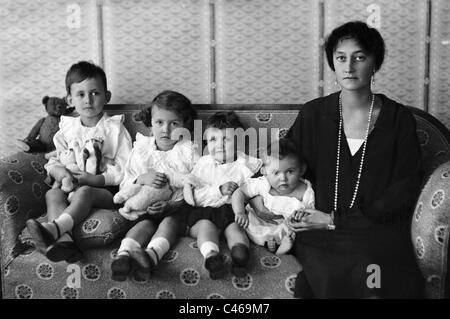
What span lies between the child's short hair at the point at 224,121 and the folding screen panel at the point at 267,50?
496mm

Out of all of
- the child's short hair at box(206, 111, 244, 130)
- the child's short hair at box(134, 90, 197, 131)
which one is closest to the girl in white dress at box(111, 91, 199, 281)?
the child's short hair at box(134, 90, 197, 131)

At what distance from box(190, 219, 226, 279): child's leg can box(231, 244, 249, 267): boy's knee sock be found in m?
0.05

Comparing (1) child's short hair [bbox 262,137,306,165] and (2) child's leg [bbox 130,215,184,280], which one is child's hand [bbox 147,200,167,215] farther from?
(1) child's short hair [bbox 262,137,306,165]

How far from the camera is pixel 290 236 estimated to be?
1.99 m

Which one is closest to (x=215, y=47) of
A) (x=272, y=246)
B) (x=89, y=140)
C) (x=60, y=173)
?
(x=89, y=140)

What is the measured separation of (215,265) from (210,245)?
0.10 m

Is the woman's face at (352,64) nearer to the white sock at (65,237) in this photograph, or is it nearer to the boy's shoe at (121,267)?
the boy's shoe at (121,267)

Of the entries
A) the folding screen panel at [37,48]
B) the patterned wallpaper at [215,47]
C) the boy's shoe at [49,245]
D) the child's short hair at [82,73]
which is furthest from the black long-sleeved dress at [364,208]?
the folding screen panel at [37,48]

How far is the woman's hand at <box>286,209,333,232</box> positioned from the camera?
1986 mm

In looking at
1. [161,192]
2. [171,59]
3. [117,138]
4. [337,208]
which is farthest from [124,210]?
[171,59]

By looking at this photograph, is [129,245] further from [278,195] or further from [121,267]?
[278,195]

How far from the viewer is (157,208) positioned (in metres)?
2.18
